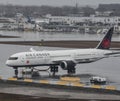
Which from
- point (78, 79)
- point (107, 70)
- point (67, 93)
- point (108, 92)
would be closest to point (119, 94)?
point (108, 92)

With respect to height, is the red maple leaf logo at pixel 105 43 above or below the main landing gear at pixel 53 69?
above

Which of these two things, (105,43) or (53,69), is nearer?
(53,69)

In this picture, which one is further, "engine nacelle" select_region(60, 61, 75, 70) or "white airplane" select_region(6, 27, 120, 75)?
"engine nacelle" select_region(60, 61, 75, 70)

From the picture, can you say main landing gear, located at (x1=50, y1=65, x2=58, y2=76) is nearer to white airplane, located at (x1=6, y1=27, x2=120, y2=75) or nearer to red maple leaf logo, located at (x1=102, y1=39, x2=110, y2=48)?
white airplane, located at (x1=6, y1=27, x2=120, y2=75)

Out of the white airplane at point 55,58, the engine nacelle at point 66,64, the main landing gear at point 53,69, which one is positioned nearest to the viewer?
the white airplane at point 55,58

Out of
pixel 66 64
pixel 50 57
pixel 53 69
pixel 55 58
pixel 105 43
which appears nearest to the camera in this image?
pixel 66 64

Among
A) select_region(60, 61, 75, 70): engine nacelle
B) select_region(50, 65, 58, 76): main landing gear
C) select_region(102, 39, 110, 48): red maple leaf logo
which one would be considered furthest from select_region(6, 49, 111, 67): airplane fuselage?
select_region(102, 39, 110, 48): red maple leaf logo

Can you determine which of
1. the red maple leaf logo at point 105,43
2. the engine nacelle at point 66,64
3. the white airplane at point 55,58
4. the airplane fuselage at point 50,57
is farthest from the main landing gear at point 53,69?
the red maple leaf logo at point 105,43

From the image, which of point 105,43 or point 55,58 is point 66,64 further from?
point 105,43

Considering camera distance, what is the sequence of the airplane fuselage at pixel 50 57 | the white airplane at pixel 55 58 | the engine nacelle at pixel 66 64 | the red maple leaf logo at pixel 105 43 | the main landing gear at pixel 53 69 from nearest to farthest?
the airplane fuselage at pixel 50 57 → the white airplane at pixel 55 58 → the engine nacelle at pixel 66 64 → the main landing gear at pixel 53 69 → the red maple leaf logo at pixel 105 43

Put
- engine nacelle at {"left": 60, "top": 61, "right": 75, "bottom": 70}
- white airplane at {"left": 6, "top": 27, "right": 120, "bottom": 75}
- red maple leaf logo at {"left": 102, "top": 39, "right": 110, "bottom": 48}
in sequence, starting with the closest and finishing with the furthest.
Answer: white airplane at {"left": 6, "top": 27, "right": 120, "bottom": 75} < engine nacelle at {"left": 60, "top": 61, "right": 75, "bottom": 70} < red maple leaf logo at {"left": 102, "top": 39, "right": 110, "bottom": 48}

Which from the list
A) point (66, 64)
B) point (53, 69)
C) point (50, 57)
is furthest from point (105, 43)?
point (50, 57)

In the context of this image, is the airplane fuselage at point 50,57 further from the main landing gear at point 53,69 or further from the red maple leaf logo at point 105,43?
the red maple leaf logo at point 105,43

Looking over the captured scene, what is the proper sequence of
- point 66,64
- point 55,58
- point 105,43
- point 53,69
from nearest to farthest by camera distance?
point 66,64, point 55,58, point 53,69, point 105,43
